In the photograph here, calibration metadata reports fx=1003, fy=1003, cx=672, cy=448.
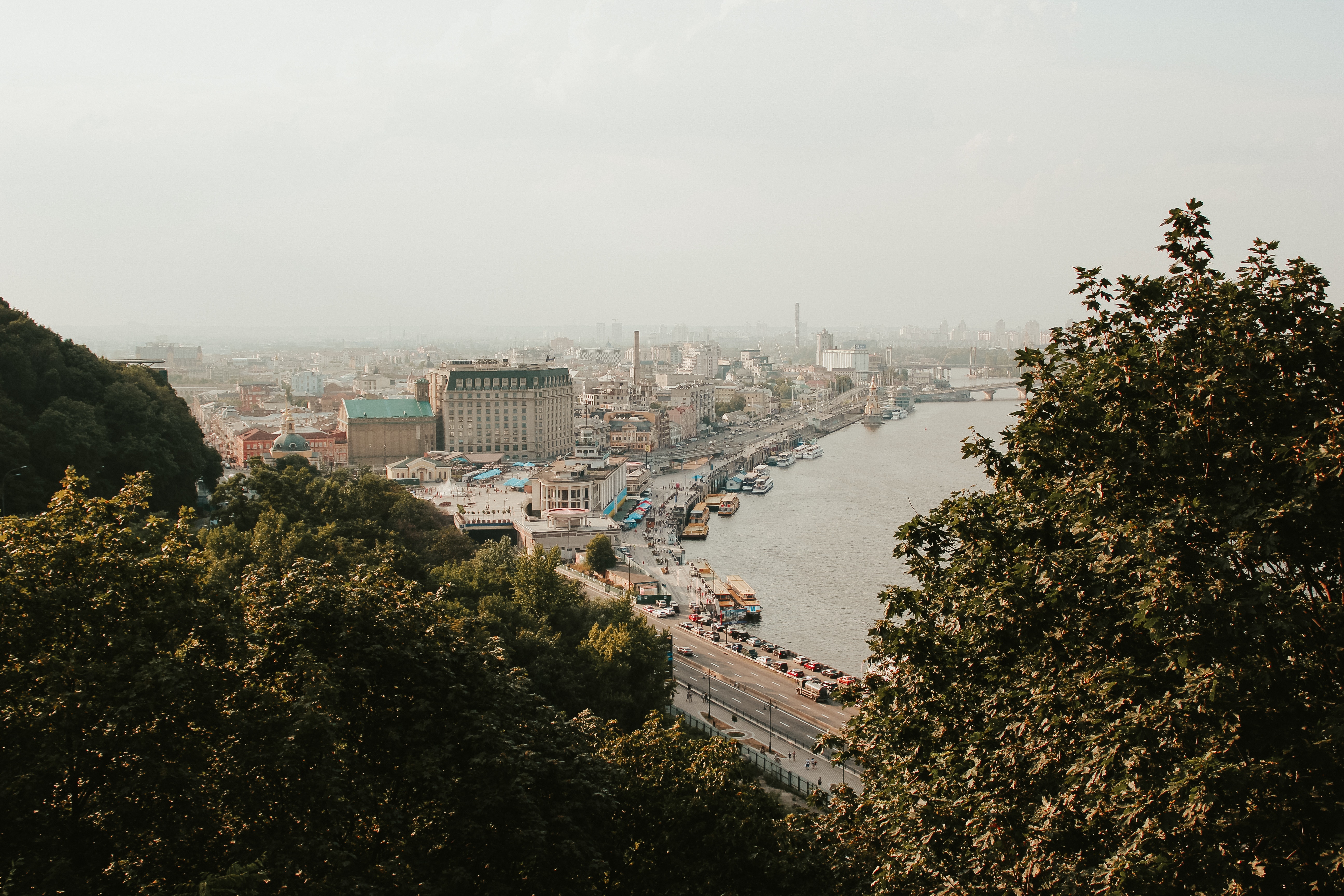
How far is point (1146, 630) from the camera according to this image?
345 cm

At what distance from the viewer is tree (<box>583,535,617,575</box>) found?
21406mm

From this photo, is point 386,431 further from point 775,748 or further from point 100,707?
point 100,707

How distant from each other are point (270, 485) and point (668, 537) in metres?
13.8

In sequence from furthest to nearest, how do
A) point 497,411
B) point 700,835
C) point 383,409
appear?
point 497,411 → point 383,409 → point 700,835

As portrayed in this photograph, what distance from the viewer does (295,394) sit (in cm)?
7100

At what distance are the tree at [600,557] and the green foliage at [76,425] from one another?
799 centimetres

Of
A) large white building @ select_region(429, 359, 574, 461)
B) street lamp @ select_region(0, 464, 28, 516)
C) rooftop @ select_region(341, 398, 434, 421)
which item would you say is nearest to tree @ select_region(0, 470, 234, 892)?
street lamp @ select_region(0, 464, 28, 516)

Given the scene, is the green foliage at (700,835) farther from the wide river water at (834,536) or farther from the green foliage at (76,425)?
the green foliage at (76,425)

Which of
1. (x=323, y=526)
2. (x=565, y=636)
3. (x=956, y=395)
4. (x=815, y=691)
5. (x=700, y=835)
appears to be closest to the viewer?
(x=700, y=835)

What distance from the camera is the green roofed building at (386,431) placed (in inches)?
1463

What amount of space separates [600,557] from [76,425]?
35.0 ft

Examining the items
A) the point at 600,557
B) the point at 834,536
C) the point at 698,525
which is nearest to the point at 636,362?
the point at 698,525

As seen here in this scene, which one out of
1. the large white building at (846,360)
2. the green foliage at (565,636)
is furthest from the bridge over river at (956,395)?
the green foliage at (565,636)

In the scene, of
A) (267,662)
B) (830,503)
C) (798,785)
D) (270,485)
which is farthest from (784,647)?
(830,503)
